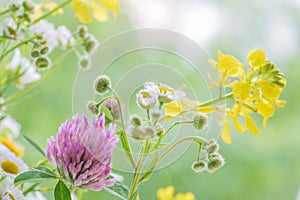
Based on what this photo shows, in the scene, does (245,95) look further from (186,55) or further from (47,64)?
(47,64)

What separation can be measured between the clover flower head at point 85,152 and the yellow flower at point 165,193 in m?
0.14

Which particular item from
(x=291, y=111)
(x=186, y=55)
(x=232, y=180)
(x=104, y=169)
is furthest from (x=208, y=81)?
(x=291, y=111)

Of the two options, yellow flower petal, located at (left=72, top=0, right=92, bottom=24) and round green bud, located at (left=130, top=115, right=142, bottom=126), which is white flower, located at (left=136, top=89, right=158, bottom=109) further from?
yellow flower petal, located at (left=72, top=0, right=92, bottom=24)

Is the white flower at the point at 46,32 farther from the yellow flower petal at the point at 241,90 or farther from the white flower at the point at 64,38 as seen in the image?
the yellow flower petal at the point at 241,90

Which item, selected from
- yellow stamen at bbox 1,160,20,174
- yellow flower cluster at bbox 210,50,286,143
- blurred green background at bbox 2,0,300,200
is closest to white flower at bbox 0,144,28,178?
yellow stamen at bbox 1,160,20,174

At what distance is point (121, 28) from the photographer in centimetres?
173

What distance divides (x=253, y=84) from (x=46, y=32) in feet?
0.77

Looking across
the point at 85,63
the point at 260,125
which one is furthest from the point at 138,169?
the point at 260,125

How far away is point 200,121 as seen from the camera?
442 mm

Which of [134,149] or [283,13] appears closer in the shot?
[134,149]

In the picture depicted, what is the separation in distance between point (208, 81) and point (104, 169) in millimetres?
133

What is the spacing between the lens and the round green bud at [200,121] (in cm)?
44

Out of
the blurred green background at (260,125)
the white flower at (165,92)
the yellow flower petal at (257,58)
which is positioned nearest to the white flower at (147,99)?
the white flower at (165,92)

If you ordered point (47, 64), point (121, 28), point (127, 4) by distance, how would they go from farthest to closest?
point (121, 28) → point (127, 4) → point (47, 64)
